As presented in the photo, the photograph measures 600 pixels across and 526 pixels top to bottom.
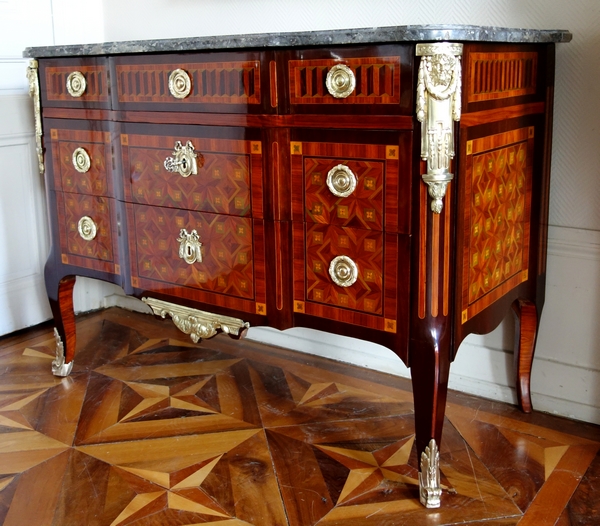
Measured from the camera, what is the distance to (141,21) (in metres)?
2.63

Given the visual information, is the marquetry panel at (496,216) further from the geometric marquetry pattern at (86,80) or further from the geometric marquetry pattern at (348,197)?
the geometric marquetry pattern at (86,80)

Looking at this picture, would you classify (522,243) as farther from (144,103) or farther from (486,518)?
(144,103)

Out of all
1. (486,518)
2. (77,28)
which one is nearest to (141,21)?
(77,28)

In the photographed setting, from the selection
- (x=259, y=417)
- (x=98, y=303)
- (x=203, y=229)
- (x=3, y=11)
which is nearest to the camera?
(x=203, y=229)

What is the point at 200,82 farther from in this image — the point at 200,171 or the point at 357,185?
the point at 357,185

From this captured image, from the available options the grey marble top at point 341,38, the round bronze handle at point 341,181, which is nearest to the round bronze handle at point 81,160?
the grey marble top at point 341,38

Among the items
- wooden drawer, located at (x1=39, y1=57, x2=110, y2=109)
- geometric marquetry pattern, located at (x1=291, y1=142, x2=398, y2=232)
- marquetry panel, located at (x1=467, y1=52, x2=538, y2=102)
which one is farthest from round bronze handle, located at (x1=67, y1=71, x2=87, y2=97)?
marquetry panel, located at (x1=467, y1=52, x2=538, y2=102)

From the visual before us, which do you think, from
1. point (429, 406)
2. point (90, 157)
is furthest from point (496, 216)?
point (90, 157)

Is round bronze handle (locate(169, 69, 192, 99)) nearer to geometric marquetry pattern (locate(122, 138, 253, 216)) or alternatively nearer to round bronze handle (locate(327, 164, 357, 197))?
geometric marquetry pattern (locate(122, 138, 253, 216))

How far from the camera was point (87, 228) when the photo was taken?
207 centimetres

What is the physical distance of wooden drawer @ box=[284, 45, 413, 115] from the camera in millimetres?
1445

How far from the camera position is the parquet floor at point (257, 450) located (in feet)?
5.19

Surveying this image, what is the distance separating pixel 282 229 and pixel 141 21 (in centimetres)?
131

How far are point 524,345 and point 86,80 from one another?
4.31 ft
